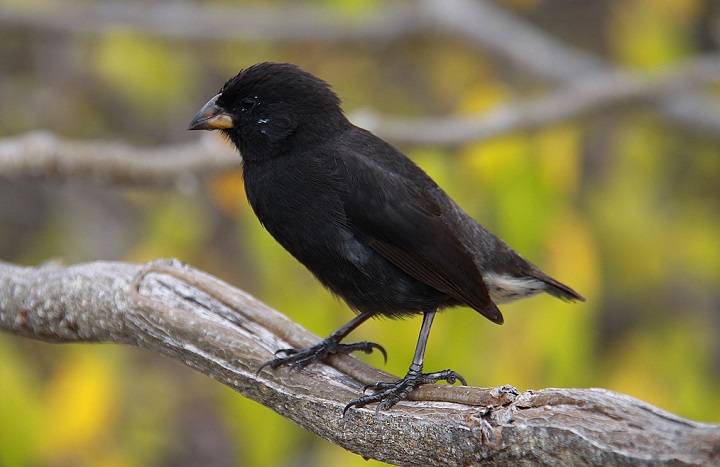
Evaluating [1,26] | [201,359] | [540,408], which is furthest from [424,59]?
[540,408]

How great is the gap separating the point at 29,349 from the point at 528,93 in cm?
485

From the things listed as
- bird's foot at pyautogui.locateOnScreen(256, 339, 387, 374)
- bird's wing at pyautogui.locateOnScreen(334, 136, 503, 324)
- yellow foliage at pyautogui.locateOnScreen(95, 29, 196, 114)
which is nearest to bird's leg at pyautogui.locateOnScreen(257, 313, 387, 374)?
bird's foot at pyautogui.locateOnScreen(256, 339, 387, 374)

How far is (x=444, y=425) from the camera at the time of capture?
281 centimetres

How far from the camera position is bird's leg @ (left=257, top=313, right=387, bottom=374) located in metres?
3.33

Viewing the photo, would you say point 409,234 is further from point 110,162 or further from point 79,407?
point 79,407

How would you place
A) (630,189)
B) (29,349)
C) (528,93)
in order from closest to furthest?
(630,189), (29,349), (528,93)

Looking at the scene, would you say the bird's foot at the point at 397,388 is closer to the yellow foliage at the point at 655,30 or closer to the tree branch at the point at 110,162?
the tree branch at the point at 110,162

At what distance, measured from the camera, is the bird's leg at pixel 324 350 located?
3.33 m

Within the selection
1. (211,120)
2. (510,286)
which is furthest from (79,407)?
(510,286)

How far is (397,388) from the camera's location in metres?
3.27

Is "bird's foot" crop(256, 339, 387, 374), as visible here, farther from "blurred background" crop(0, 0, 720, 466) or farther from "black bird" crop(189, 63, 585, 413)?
"blurred background" crop(0, 0, 720, 466)

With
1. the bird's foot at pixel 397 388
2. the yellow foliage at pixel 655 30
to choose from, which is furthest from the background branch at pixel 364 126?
the bird's foot at pixel 397 388

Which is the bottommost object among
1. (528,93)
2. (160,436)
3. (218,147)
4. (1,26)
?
(160,436)

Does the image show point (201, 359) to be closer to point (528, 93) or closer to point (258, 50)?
point (258, 50)
